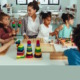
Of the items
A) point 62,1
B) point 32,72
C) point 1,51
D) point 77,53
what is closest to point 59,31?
point 1,51

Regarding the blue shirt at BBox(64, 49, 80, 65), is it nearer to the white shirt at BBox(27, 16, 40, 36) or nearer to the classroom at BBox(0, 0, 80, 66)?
the classroom at BBox(0, 0, 80, 66)

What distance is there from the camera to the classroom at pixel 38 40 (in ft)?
4.64

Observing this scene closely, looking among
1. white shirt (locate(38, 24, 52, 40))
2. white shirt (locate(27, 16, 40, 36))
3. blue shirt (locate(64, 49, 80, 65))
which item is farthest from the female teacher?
blue shirt (locate(64, 49, 80, 65))

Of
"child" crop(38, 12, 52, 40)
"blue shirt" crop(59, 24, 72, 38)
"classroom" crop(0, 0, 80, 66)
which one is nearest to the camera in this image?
"classroom" crop(0, 0, 80, 66)

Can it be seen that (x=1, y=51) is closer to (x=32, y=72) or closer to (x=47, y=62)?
(x=47, y=62)

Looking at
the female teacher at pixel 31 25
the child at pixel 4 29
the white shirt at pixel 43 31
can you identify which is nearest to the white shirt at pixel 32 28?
the female teacher at pixel 31 25

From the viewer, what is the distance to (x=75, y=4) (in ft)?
21.2

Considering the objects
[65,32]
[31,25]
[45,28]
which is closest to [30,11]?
[31,25]

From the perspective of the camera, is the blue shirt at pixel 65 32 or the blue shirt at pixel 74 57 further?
the blue shirt at pixel 65 32

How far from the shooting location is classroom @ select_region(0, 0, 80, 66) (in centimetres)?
141

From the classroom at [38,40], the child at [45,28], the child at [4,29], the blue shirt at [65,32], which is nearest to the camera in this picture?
the classroom at [38,40]

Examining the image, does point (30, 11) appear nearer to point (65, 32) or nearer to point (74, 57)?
point (65, 32)

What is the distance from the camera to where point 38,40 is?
1.67 m

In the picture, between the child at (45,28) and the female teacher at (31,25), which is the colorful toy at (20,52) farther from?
the female teacher at (31,25)
